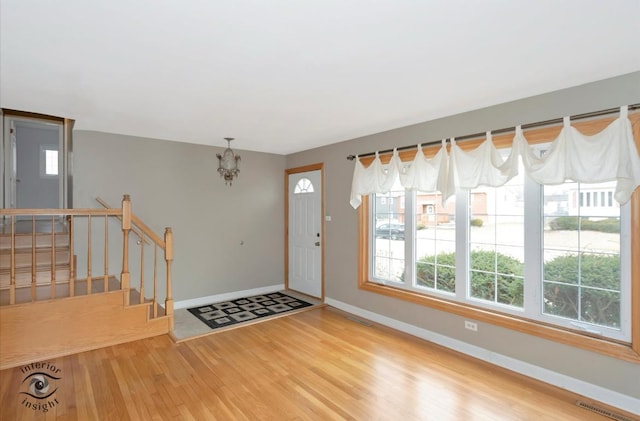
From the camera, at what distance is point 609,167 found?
225 cm

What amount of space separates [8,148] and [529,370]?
266 inches

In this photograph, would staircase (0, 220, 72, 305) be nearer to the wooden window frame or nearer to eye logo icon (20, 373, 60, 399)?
eye logo icon (20, 373, 60, 399)

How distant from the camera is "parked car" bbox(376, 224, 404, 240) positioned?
12.9ft

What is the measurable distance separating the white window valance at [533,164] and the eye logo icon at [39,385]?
3545mm

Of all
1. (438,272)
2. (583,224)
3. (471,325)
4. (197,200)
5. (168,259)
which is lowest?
(471,325)

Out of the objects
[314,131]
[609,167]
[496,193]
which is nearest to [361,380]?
[496,193]

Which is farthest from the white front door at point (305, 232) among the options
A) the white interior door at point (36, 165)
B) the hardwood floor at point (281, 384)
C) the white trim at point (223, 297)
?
the white interior door at point (36, 165)

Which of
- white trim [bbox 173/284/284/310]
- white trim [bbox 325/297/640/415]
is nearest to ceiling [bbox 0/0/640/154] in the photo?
white trim [bbox 325/297/640/415]

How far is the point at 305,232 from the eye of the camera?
17.4 feet

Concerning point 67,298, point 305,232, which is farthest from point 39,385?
point 305,232

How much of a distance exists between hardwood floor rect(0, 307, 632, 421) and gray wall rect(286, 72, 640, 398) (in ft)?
0.78

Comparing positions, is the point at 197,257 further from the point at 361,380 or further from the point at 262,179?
Answer: the point at 361,380

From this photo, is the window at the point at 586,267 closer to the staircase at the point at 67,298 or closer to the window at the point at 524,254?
the window at the point at 524,254

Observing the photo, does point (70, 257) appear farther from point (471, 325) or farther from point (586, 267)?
point (586, 267)
